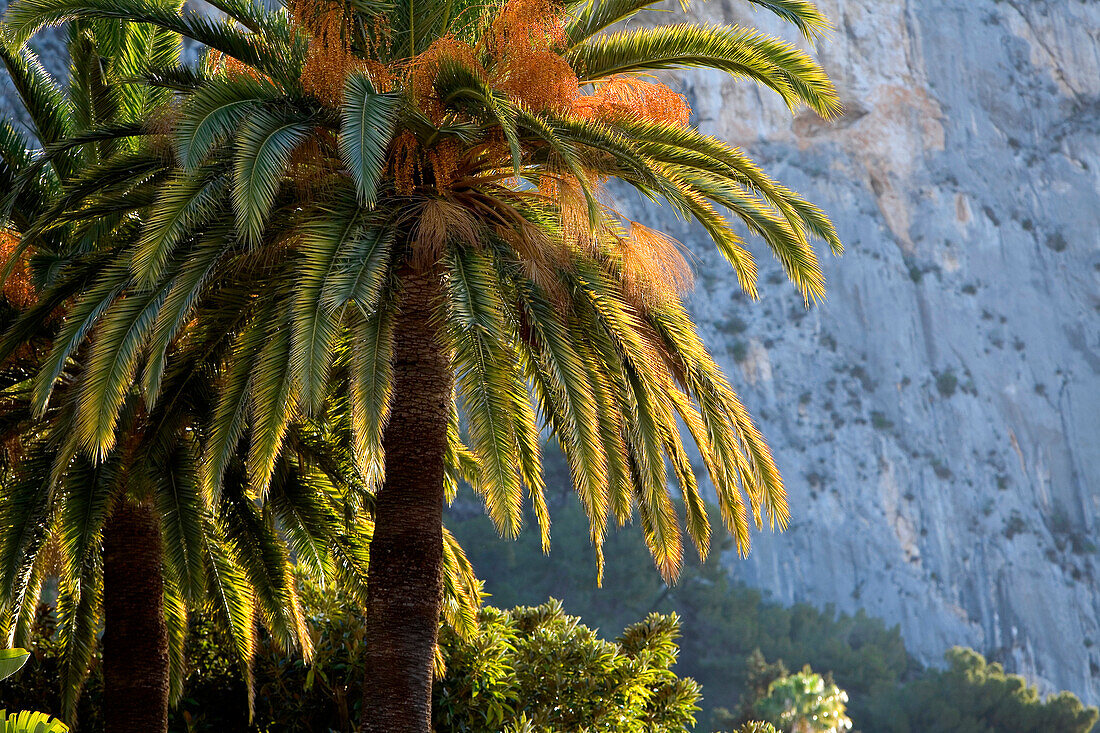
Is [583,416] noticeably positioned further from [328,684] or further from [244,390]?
[328,684]

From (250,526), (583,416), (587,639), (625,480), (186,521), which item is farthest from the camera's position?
(587,639)

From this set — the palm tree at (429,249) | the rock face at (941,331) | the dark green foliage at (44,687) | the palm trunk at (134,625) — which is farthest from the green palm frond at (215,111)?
the rock face at (941,331)

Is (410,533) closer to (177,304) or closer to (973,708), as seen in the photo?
(177,304)

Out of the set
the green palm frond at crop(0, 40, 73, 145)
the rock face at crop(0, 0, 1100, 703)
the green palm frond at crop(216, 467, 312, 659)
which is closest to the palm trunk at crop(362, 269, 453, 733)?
the green palm frond at crop(216, 467, 312, 659)

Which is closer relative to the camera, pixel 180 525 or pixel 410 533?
pixel 410 533

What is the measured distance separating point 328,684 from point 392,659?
4.20 meters

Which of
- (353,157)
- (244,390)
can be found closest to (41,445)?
(244,390)

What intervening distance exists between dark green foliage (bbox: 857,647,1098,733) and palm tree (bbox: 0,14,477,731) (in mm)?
31194

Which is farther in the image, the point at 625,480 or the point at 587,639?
the point at 587,639

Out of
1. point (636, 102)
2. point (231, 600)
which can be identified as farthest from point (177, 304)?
point (231, 600)

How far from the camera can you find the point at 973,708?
3612cm

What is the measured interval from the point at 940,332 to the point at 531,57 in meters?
51.4

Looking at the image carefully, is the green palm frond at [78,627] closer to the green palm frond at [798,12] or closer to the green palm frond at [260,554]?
the green palm frond at [260,554]

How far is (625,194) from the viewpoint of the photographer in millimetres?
55844
